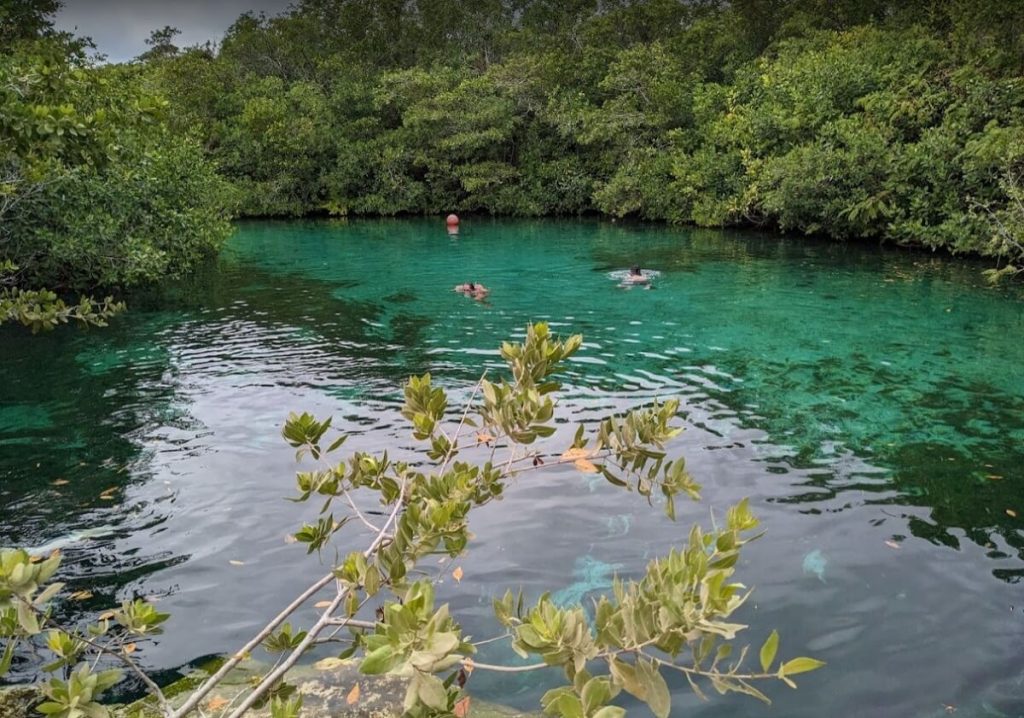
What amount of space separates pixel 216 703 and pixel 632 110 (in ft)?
102

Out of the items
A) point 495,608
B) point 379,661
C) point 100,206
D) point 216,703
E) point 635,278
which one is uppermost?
point 100,206

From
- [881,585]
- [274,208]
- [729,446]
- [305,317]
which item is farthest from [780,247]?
[274,208]

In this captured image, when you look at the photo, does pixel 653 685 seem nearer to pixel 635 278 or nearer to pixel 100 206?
pixel 100 206

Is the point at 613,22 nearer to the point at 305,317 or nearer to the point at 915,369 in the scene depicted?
the point at 305,317

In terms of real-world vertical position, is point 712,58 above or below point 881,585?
above

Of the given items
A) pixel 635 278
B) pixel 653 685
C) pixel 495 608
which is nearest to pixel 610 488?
pixel 495 608

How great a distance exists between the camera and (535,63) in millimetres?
35625

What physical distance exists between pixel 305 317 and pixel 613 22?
27.9 m

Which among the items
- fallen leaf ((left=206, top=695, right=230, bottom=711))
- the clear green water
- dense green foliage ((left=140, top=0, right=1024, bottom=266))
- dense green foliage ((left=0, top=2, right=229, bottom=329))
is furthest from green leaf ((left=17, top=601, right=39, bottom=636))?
dense green foliage ((left=140, top=0, right=1024, bottom=266))

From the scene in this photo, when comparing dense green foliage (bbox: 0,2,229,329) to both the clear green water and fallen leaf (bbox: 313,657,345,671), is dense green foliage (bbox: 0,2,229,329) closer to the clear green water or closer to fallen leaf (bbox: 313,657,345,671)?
the clear green water

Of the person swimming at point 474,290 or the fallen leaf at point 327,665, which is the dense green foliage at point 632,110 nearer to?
the person swimming at point 474,290

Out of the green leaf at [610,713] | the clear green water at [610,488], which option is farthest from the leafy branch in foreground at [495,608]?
the clear green water at [610,488]

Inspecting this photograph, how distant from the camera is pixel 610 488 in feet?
22.6

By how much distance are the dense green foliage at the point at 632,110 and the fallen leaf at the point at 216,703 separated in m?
16.9
